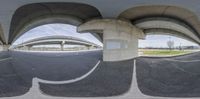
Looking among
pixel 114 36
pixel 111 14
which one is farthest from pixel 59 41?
pixel 111 14

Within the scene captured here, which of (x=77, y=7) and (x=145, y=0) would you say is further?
(x=77, y=7)

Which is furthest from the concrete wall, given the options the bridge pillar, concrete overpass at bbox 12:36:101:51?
concrete overpass at bbox 12:36:101:51

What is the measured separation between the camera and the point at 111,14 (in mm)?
31906

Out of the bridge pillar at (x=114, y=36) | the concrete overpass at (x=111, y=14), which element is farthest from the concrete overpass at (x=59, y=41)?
the bridge pillar at (x=114, y=36)

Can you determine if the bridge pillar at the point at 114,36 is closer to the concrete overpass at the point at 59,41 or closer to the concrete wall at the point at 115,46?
the concrete wall at the point at 115,46

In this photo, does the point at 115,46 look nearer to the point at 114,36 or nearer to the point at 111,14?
the point at 114,36

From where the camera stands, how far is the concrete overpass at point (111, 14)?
28.8m

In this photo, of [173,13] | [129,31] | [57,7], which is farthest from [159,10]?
[57,7]

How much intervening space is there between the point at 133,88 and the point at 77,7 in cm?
1985

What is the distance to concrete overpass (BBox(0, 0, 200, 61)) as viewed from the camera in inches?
1132

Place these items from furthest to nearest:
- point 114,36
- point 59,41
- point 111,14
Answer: point 59,41 → point 114,36 → point 111,14

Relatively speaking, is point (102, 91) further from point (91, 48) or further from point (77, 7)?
point (91, 48)

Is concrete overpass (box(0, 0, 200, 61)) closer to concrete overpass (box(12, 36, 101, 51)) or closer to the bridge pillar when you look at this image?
the bridge pillar

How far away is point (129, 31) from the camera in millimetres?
34781
